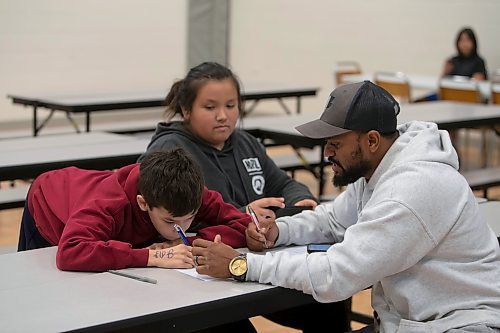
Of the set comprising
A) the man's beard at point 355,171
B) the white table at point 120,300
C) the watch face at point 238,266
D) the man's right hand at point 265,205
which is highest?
the man's beard at point 355,171

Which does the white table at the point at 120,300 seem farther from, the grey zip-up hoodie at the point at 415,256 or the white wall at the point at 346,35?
the white wall at the point at 346,35

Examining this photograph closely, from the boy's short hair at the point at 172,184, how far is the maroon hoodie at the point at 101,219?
0.28 ft

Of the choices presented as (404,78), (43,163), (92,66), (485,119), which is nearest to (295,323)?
(43,163)

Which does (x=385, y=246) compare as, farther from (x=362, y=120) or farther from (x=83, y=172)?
(x=83, y=172)

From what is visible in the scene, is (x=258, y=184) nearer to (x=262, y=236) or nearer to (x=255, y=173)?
(x=255, y=173)

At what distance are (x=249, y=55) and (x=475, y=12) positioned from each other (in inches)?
96.7

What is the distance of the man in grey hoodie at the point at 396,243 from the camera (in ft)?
6.77

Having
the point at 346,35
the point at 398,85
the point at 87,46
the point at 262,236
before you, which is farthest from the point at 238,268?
the point at 346,35

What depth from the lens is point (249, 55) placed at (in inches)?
403

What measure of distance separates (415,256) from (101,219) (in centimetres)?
79

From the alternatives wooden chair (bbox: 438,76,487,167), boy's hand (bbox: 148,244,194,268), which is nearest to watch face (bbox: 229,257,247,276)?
boy's hand (bbox: 148,244,194,268)

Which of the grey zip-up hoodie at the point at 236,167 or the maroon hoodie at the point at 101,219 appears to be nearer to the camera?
the maroon hoodie at the point at 101,219

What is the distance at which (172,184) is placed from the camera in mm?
2287

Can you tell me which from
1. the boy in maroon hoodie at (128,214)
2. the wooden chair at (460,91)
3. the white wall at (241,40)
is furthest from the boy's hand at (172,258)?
the white wall at (241,40)
